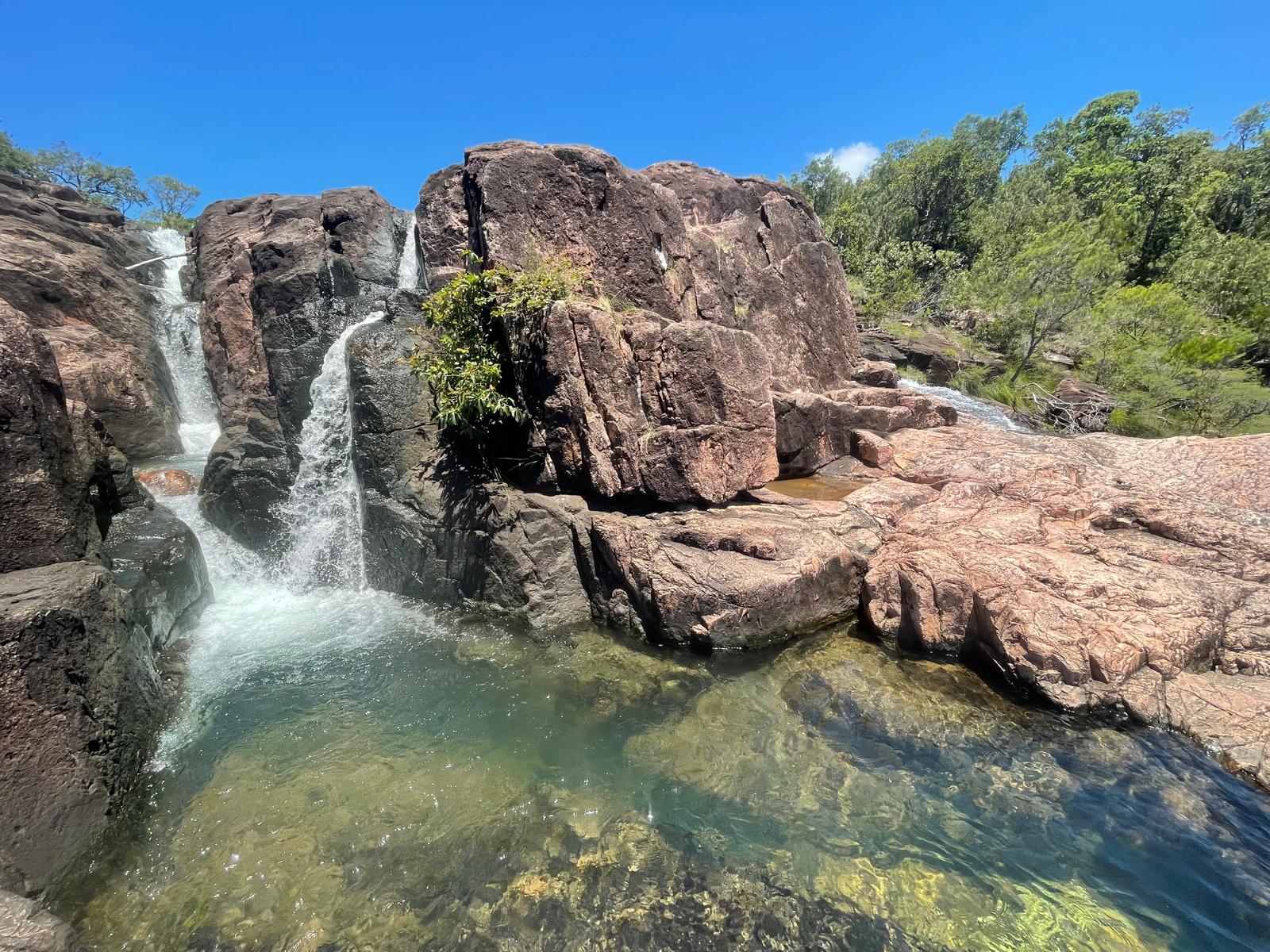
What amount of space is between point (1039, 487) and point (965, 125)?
193 feet

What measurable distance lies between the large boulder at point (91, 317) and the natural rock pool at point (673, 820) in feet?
33.7

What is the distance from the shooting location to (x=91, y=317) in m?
14.7

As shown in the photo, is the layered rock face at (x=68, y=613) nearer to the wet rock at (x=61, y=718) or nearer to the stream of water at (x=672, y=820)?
the wet rock at (x=61, y=718)

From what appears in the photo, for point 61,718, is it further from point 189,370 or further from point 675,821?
Result: point 189,370

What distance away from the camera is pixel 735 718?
652 cm

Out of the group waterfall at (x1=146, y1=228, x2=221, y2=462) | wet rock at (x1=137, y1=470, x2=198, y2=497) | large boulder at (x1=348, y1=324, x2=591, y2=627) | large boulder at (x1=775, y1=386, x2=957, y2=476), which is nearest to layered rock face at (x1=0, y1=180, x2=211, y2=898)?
wet rock at (x1=137, y1=470, x2=198, y2=497)

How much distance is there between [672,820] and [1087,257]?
1018 inches

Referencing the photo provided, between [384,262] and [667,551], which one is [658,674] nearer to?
[667,551]

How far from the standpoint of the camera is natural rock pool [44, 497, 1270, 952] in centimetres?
431

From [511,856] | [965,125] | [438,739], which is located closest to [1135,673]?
[511,856]

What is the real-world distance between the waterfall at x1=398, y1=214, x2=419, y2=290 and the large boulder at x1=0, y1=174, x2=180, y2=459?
295 inches

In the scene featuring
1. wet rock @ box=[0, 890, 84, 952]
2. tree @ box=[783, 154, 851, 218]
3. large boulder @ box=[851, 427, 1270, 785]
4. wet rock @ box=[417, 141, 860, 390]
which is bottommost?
wet rock @ box=[0, 890, 84, 952]

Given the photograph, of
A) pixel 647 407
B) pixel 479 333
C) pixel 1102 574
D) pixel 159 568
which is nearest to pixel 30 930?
pixel 159 568

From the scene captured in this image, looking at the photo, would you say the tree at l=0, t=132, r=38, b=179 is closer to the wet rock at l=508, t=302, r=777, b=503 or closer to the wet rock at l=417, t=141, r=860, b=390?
the wet rock at l=417, t=141, r=860, b=390
